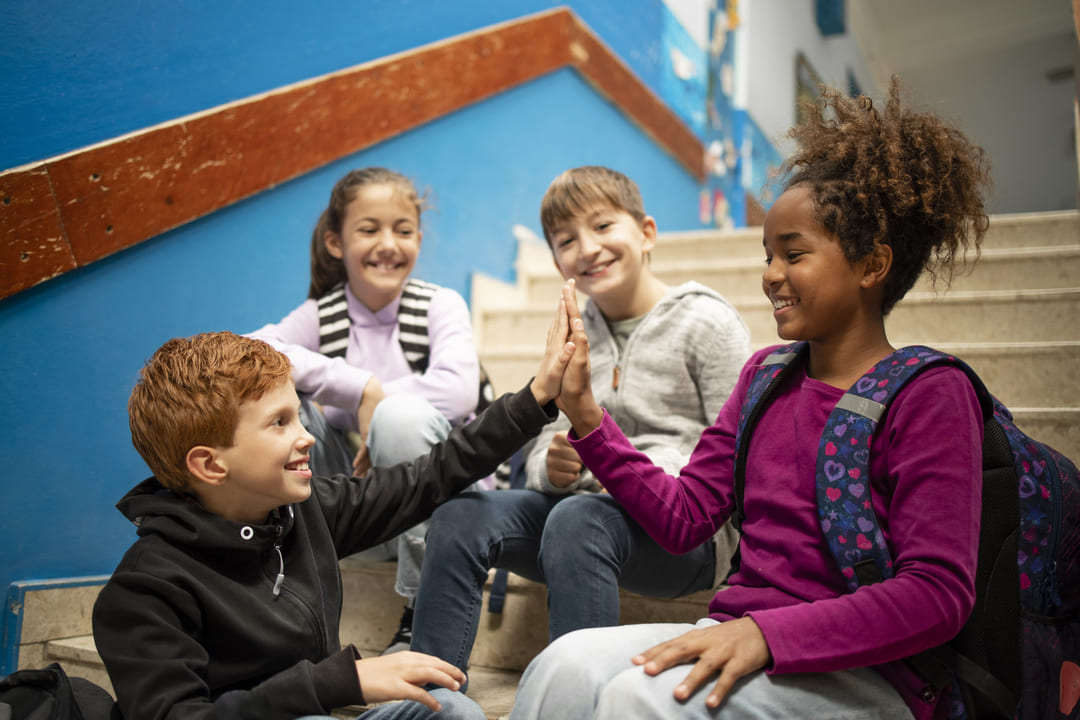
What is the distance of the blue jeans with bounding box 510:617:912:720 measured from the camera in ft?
2.56

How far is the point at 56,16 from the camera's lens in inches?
58.0

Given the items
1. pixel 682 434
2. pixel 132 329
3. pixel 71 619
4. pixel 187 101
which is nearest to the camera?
pixel 682 434

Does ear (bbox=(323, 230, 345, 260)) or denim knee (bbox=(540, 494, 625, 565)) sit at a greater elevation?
ear (bbox=(323, 230, 345, 260))

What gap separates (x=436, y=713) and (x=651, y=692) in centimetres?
27

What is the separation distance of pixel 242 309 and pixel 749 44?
418cm

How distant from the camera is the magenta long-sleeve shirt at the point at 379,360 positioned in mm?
1523

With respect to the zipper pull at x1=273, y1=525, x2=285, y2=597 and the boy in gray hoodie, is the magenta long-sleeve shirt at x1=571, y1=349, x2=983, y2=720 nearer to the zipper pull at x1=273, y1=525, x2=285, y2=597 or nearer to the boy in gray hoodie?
the boy in gray hoodie

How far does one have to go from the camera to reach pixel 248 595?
952mm

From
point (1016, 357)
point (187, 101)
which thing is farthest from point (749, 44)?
point (187, 101)

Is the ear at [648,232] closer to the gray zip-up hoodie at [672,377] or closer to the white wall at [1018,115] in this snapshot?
the gray zip-up hoodie at [672,377]

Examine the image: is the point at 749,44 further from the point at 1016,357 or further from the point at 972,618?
the point at 972,618

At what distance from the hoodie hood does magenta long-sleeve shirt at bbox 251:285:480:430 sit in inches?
19.3

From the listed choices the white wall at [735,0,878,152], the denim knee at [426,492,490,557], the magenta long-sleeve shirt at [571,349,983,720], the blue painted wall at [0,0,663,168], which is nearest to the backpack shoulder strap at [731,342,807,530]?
the magenta long-sleeve shirt at [571,349,983,720]

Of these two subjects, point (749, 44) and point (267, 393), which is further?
point (749, 44)
